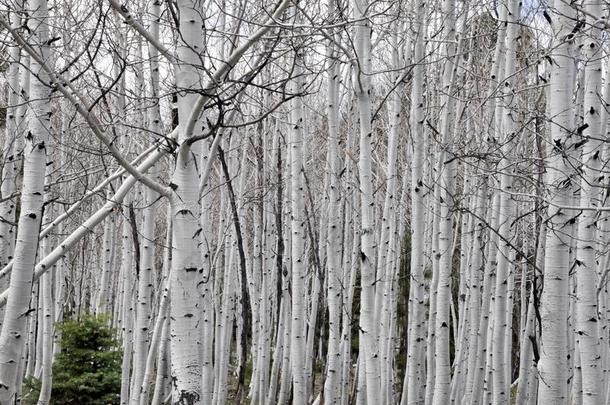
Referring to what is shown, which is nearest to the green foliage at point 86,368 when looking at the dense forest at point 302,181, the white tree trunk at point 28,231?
the dense forest at point 302,181

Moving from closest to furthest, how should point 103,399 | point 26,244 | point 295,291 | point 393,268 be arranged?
point 26,244
point 295,291
point 103,399
point 393,268

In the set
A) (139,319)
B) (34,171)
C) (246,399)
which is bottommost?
(246,399)

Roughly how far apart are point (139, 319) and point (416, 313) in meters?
2.91

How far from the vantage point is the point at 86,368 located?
384 inches

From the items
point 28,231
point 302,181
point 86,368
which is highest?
point 302,181

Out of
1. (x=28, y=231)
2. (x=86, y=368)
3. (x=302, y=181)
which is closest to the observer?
(x=28, y=231)

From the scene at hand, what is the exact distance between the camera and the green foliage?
374 inches

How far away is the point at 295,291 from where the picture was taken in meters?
7.12

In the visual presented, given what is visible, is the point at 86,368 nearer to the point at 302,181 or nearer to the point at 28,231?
the point at 302,181

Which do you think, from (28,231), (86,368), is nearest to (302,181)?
(28,231)

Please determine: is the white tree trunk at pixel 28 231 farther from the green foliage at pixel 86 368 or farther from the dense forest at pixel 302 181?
the green foliage at pixel 86 368

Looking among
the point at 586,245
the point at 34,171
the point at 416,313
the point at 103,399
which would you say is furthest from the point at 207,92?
the point at 103,399

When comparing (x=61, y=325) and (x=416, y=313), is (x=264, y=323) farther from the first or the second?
(x=416, y=313)

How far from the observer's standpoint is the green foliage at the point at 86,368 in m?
9.51
